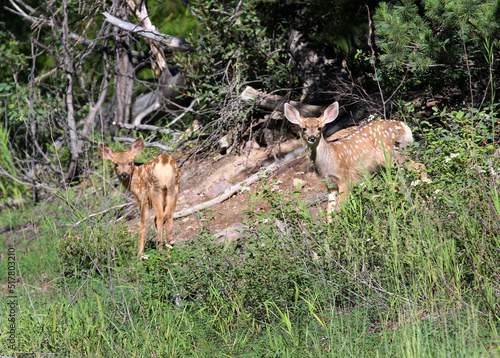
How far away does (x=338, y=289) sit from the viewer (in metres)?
3.91

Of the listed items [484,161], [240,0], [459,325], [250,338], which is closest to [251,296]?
[250,338]

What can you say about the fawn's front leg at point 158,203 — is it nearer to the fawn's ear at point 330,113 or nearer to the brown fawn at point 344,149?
the brown fawn at point 344,149

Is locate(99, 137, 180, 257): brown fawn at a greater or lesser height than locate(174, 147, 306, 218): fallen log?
greater

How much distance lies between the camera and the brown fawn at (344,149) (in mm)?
6273

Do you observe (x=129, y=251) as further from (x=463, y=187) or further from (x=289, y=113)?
(x=463, y=187)

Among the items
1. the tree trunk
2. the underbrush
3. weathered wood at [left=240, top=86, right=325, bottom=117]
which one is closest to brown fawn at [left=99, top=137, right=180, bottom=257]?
weathered wood at [left=240, top=86, right=325, bottom=117]

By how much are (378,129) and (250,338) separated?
358cm

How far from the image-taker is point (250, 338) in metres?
3.82

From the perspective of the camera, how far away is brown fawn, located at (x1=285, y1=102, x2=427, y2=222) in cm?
627

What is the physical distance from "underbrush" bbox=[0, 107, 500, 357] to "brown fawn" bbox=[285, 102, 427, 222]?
1763 mm

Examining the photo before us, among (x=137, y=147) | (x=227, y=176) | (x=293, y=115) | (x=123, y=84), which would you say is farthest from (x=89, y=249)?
(x=123, y=84)

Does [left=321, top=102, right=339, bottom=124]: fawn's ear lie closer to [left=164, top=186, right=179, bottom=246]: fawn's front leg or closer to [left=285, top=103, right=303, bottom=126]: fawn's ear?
[left=285, top=103, right=303, bottom=126]: fawn's ear

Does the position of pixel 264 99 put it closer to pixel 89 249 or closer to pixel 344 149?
pixel 344 149

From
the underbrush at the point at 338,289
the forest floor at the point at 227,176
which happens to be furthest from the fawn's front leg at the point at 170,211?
the underbrush at the point at 338,289
